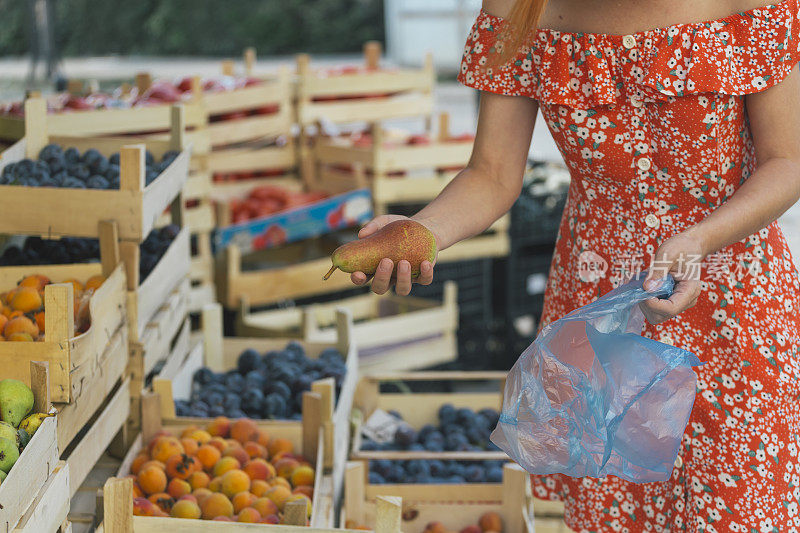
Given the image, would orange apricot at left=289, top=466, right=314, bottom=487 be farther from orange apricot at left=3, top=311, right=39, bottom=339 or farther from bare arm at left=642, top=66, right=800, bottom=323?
bare arm at left=642, top=66, right=800, bottom=323

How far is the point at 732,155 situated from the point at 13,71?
18.6 meters

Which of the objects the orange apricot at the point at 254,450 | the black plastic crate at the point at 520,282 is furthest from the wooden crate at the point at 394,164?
the orange apricot at the point at 254,450

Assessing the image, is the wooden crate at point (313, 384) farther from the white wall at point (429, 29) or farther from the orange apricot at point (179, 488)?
the white wall at point (429, 29)

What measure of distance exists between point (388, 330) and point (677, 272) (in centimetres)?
245

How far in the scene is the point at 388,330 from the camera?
3.71m

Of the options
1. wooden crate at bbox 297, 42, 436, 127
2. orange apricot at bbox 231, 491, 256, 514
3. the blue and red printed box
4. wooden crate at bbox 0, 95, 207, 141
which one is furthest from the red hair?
wooden crate at bbox 297, 42, 436, 127

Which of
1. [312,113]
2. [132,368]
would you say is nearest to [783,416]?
[132,368]

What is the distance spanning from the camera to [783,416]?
1.47m

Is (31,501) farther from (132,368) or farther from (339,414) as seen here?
(339,414)

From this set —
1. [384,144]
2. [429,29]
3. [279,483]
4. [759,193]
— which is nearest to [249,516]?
[279,483]

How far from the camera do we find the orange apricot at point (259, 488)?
2.12 m

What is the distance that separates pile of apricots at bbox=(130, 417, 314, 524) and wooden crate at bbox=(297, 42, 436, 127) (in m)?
2.56

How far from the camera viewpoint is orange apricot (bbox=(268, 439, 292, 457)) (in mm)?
2340

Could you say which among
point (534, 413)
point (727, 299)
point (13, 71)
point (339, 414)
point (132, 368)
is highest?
point (727, 299)
